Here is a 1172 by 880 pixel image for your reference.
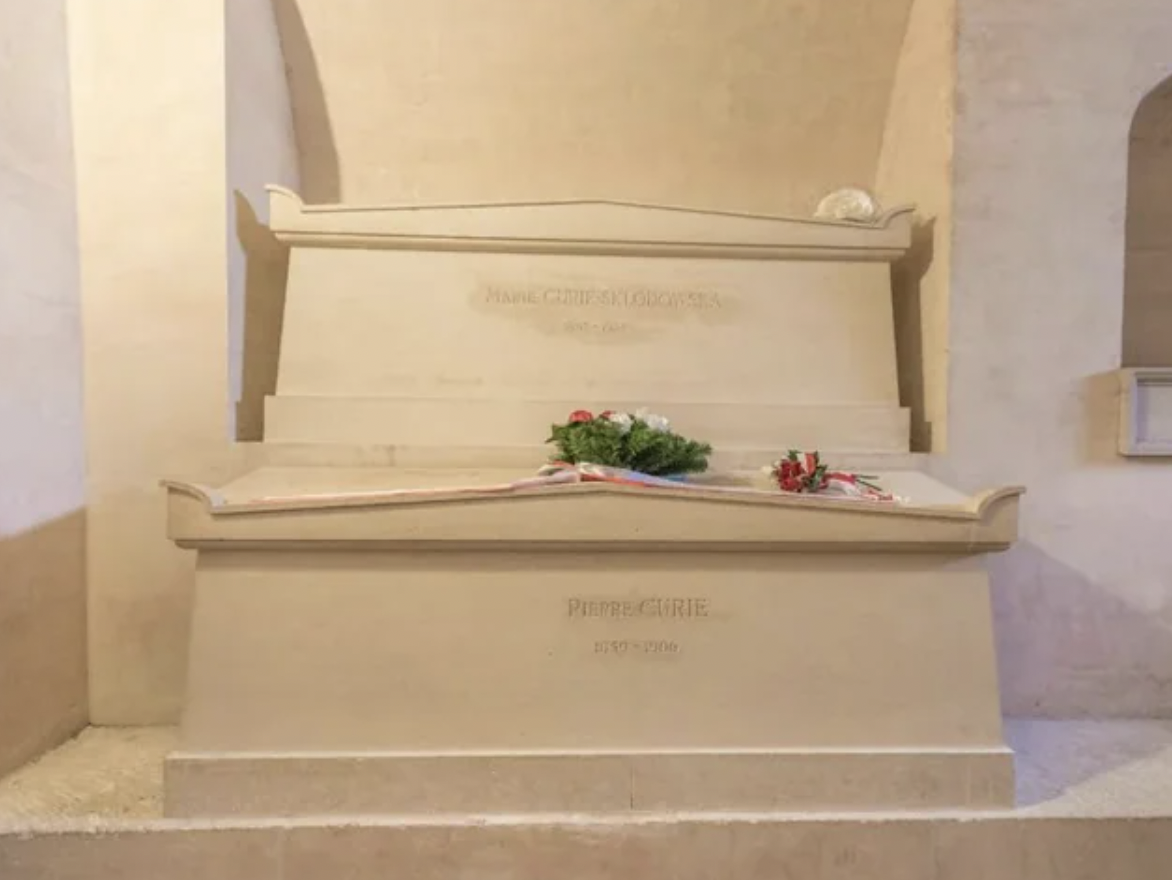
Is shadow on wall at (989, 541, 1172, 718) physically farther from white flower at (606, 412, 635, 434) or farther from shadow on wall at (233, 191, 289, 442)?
shadow on wall at (233, 191, 289, 442)

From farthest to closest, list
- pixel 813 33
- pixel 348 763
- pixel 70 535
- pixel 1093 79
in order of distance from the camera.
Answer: pixel 813 33, pixel 1093 79, pixel 70 535, pixel 348 763

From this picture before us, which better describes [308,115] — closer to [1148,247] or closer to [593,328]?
[593,328]

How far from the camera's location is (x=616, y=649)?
72.6 inches

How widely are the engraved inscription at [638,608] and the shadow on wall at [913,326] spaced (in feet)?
3.72

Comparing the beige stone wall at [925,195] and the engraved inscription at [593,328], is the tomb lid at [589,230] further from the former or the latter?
the engraved inscription at [593,328]

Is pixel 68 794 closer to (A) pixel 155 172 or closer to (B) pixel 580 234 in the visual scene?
(A) pixel 155 172

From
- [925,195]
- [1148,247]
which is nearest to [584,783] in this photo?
[925,195]

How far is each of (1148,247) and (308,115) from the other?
297 cm

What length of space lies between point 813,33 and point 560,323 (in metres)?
1.39

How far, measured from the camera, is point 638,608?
1.85m

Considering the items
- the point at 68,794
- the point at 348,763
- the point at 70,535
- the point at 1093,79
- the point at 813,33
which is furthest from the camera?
the point at 813,33

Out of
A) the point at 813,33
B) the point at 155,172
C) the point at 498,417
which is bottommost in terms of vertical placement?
the point at 498,417

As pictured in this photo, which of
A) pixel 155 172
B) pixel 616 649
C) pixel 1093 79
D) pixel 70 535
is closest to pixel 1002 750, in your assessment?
pixel 616 649

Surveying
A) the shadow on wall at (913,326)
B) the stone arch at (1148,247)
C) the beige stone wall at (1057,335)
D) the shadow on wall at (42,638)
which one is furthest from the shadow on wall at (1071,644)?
the shadow on wall at (42,638)
